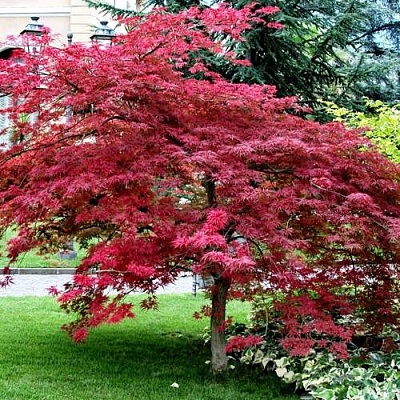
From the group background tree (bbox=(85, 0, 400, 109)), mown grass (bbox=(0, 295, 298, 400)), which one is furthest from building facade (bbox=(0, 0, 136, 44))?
mown grass (bbox=(0, 295, 298, 400))

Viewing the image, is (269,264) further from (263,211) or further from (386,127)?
(386,127)

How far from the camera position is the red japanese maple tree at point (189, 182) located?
4141mm

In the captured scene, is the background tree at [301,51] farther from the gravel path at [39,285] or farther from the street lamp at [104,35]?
the gravel path at [39,285]

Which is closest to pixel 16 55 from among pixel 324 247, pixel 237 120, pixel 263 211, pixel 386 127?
pixel 237 120

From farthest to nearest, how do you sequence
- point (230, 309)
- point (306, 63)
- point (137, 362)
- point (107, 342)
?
Result: point (306, 63) → point (230, 309) → point (107, 342) → point (137, 362)

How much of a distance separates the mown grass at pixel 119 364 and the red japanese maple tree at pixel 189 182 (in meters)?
0.54

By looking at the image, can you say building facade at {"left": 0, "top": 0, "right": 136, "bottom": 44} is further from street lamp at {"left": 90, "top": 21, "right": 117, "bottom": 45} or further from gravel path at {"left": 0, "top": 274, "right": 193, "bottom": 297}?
street lamp at {"left": 90, "top": 21, "right": 117, "bottom": 45}

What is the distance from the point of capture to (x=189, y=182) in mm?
4613

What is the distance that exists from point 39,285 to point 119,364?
5.15 metres

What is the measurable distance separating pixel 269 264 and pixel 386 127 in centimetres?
343

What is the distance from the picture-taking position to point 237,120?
474cm

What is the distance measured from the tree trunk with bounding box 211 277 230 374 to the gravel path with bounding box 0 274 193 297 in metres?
4.24

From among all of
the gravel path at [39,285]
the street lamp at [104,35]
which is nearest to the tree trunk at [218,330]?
the street lamp at [104,35]

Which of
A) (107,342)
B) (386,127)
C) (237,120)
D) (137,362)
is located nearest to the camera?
(237,120)
